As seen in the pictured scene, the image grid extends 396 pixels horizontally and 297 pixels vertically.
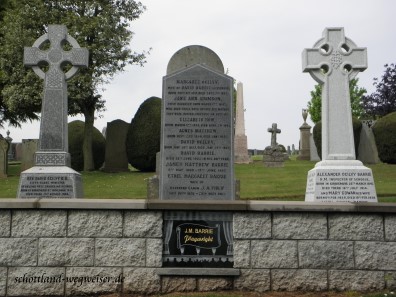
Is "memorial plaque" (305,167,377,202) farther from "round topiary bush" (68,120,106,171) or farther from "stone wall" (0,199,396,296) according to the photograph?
"round topiary bush" (68,120,106,171)

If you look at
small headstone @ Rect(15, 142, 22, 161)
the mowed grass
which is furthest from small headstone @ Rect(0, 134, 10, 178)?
small headstone @ Rect(15, 142, 22, 161)

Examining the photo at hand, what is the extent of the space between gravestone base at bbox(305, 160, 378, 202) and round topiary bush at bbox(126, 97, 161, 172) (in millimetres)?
11819

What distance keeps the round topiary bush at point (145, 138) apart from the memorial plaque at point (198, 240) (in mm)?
13904

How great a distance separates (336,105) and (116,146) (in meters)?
13.3

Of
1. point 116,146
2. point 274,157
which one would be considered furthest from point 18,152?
point 274,157

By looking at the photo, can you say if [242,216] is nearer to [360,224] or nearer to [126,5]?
[360,224]

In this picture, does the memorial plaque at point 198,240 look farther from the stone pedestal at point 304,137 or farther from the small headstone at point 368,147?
the stone pedestal at point 304,137

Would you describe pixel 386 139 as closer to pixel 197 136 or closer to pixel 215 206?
pixel 197 136

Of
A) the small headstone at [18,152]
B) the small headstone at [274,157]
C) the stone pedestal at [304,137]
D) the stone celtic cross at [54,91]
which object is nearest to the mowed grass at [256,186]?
the stone celtic cross at [54,91]

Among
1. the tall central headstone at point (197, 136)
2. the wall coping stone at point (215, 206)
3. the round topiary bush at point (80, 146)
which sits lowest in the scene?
the wall coping stone at point (215, 206)

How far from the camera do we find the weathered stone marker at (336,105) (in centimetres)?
794

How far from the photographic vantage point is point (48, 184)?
8234mm

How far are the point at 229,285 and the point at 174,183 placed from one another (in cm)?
184

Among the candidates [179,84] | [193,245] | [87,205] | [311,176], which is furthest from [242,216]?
[311,176]
